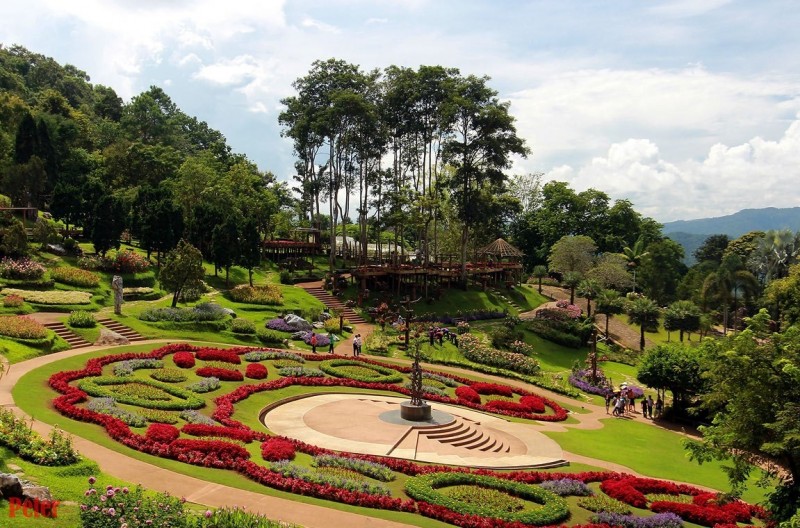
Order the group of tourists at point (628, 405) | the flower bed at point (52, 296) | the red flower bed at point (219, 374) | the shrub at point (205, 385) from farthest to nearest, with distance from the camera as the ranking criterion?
the flower bed at point (52, 296), the group of tourists at point (628, 405), the red flower bed at point (219, 374), the shrub at point (205, 385)

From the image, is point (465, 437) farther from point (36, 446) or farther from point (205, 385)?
point (36, 446)

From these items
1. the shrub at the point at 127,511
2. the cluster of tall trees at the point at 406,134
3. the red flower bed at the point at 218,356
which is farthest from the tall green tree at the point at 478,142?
the shrub at the point at 127,511

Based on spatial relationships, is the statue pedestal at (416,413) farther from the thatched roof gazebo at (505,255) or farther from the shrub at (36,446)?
the thatched roof gazebo at (505,255)

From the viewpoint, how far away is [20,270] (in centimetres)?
4138

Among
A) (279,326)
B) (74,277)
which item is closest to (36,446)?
(279,326)

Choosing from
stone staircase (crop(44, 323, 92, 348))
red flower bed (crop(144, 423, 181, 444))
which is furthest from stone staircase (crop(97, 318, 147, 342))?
red flower bed (crop(144, 423, 181, 444))

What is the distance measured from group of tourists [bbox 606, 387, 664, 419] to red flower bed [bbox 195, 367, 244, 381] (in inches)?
857

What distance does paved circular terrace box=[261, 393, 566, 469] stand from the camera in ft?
76.8

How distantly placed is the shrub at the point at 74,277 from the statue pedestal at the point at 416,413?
28.5 meters

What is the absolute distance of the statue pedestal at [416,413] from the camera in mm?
27250

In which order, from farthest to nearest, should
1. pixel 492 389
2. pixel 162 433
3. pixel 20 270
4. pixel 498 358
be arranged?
pixel 498 358, pixel 20 270, pixel 492 389, pixel 162 433

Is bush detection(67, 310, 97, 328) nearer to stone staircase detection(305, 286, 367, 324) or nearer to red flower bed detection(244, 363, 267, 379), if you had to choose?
red flower bed detection(244, 363, 267, 379)

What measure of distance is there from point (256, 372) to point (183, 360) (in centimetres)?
373

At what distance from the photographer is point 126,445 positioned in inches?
727
